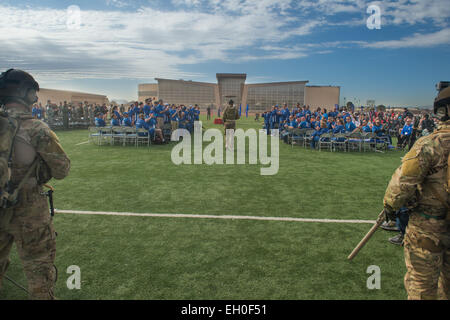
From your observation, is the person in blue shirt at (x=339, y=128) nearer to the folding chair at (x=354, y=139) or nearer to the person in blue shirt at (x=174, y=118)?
the folding chair at (x=354, y=139)

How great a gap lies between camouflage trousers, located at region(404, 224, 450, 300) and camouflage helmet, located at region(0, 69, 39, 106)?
11.9 ft

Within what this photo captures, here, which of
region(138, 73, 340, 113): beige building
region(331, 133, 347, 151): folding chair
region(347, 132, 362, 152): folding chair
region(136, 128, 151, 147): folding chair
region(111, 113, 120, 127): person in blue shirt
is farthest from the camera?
region(138, 73, 340, 113): beige building

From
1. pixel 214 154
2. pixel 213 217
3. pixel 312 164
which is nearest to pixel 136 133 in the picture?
pixel 214 154

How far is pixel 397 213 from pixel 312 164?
8.15 m

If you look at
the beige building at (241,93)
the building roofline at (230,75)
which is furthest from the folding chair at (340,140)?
the building roofline at (230,75)

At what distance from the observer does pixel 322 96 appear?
64.2 metres

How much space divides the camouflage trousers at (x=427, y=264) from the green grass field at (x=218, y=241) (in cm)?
100

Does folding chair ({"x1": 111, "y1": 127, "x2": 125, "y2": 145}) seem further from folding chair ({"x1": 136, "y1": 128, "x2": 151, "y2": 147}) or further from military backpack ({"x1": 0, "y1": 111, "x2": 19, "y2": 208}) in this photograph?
military backpack ({"x1": 0, "y1": 111, "x2": 19, "y2": 208})

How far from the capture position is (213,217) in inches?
211

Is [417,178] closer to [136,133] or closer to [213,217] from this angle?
[213,217]

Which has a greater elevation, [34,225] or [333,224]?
[34,225]

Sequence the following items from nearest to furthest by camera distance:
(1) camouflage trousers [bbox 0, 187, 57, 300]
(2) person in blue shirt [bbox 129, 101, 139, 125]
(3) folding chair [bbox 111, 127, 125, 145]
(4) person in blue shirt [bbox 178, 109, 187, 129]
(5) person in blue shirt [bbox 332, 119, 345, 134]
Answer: (1) camouflage trousers [bbox 0, 187, 57, 300], (3) folding chair [bbox 111, 127, 125, 145], (5) person in blue shirt [bbox 332, 119, 345, 134], (2) person in blue shirt [bbox 129, 101, 139, 125], (4) person in blue shirt [bbox 178, 109, 187, 129]

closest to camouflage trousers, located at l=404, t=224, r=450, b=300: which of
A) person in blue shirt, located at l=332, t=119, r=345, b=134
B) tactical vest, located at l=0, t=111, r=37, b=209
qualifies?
tactical vest, located at l=0, t=111, r=37, b=209

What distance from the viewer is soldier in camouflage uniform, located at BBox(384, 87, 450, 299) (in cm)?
226
